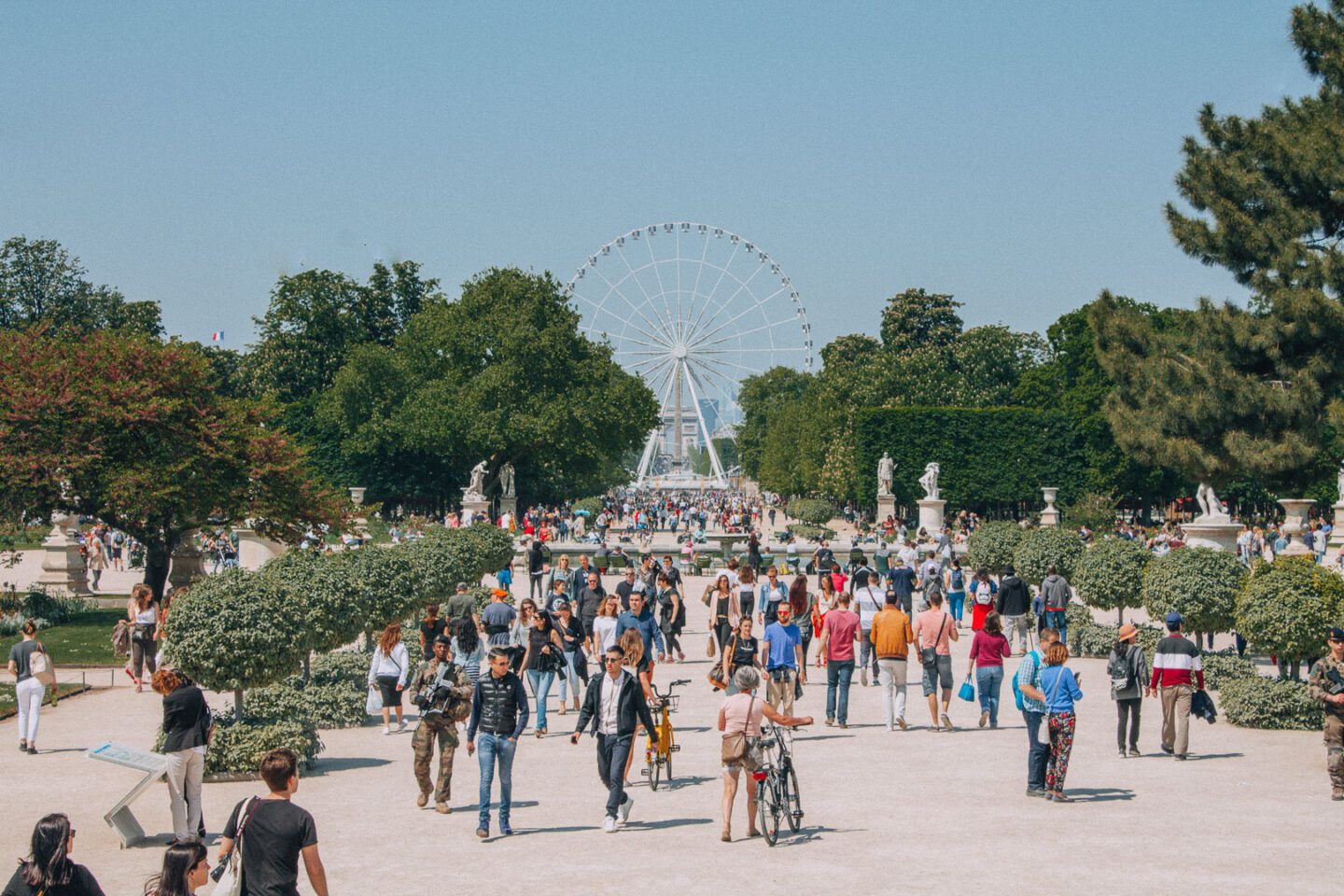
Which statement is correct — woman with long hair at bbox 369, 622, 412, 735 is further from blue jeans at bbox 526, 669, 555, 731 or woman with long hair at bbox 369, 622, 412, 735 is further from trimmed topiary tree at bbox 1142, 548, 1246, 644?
trimmed topiary tree at bbox 1142, 548, 1246, 644

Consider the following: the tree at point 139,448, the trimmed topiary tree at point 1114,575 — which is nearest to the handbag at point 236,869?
the trimmed topiary tree at point 1114,575

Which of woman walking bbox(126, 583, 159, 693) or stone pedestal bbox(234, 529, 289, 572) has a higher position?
stone pedestal bbox(234, 529, 289, 572)

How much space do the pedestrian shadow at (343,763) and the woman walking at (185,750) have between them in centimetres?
289

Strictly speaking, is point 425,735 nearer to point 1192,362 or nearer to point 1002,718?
point 1002,718

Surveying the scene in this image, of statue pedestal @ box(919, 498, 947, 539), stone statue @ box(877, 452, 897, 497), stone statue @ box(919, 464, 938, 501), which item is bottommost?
statue pedestal @ box(919, 498, 947, 539)

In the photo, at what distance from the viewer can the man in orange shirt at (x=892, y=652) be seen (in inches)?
622

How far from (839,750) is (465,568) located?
16.0 m

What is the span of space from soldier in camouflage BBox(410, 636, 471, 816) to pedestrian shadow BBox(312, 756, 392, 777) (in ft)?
6.91

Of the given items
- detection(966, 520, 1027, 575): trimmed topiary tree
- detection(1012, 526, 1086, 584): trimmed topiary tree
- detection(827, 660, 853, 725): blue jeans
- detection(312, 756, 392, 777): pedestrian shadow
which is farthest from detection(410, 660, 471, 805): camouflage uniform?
detection(966, 520, 1027, 575): trimmed topiary tree

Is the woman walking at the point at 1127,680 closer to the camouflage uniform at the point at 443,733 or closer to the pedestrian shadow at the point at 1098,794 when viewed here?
the pedestrian shadow at the point at 1098,794

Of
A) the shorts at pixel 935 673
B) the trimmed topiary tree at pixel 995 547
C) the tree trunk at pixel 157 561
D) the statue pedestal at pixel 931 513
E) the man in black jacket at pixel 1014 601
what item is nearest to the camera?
the shorts at pixel 935 673

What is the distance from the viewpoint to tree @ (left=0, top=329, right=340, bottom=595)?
2752cm

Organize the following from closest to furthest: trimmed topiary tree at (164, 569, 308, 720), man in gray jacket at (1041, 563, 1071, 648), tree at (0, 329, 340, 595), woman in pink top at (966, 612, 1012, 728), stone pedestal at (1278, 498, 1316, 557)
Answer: trimmed topiary tree at (164, 569, 308, 720) → woman in pink top at (966, 612, 1012, 728) → man in gray jacket at (1041, 563, 1071, 648) → tree at (0, 329, 340, 595) → stone pedestal at (1278, 498, 1316, 557)

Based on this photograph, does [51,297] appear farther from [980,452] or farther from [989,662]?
[989,662]
